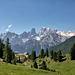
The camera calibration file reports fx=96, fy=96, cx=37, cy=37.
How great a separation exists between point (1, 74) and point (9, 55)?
142 feet

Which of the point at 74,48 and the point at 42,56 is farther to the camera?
the point at 42,56

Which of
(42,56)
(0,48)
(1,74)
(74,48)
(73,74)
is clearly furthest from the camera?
(42,56)

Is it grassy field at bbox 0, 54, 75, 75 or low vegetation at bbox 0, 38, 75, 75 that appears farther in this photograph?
low vegetation at bbox 0, 38, 75, 75

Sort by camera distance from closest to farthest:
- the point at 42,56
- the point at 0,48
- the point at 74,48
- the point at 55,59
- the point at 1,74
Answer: the point at 1,74, the point at 0,48, the point at 74,48, the point at 55,59, the point at 42,56

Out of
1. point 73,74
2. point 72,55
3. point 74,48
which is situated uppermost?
point 74,48

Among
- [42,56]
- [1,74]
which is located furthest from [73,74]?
[42,56]

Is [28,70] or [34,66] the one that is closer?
[28,70]

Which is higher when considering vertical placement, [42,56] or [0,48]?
[0,48]

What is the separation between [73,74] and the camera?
Result: 62.3 metres

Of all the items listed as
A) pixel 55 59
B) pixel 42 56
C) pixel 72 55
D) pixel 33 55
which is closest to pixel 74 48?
pixel 72 55

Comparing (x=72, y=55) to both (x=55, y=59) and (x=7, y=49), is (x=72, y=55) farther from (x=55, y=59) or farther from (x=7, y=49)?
(x=7, y=49)

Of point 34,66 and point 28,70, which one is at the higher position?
point 28,70

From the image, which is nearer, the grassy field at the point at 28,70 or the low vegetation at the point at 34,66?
the grassy field at the point at 28,70

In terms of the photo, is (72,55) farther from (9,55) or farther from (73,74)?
(9,55)
